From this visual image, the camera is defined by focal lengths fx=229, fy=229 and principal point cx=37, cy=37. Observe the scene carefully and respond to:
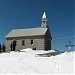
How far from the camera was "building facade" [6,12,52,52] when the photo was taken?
180 feet

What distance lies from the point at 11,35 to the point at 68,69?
48.0 m

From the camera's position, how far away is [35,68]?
12.8 m

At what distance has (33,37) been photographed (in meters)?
55.7

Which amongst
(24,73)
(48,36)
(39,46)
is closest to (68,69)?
(24,73)

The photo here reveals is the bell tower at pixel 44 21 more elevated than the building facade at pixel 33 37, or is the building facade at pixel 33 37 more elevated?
the bell tower at pixel 44 21

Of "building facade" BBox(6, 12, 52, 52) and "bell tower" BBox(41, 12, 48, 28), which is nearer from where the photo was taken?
"building facade" BBox(6, 12, 52, 52)

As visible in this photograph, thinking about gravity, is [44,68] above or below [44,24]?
below

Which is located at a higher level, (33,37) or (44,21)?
(44,21)

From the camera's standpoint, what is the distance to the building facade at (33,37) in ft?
180

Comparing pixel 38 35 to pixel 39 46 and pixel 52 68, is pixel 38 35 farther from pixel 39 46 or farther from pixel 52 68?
pixel 52 68

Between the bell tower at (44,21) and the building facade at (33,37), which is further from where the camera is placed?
the bell tower at (44,21)

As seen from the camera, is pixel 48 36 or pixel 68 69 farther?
pixel 48 36

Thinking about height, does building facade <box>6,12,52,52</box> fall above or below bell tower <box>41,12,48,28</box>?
below

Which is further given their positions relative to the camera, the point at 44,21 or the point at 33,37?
the point at 44,21
